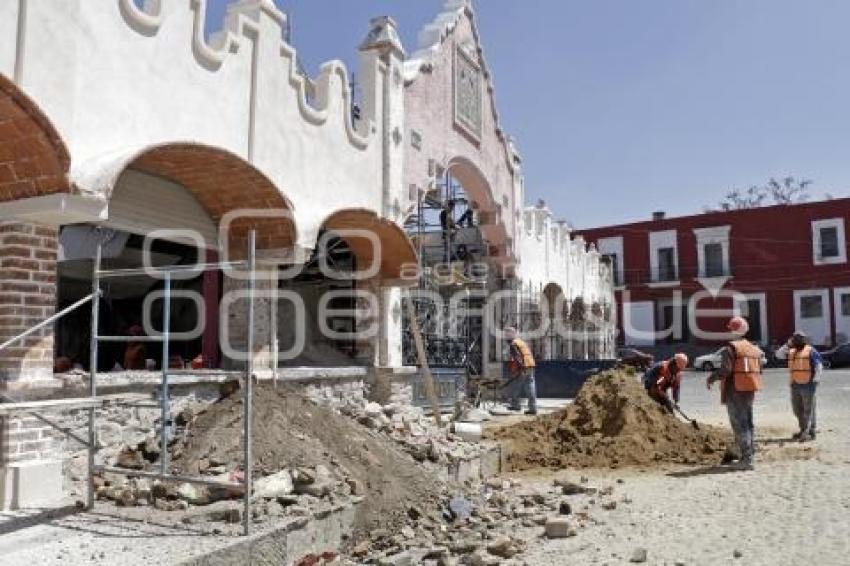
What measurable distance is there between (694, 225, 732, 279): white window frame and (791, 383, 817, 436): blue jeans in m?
28.7

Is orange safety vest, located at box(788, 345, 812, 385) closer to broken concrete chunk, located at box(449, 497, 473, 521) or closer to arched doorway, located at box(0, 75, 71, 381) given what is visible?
broken concrete chunk, located at box(449, 497, 473, 521)

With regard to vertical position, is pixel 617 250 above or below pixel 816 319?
above

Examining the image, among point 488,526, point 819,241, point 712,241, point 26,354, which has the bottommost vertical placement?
point 488,526

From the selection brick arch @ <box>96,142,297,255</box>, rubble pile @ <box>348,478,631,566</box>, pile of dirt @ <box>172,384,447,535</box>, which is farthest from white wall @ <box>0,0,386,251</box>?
rubble pile @ <box>348,478,631,566</box>

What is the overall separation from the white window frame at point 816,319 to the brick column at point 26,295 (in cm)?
3638

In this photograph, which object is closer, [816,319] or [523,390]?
[523,390]

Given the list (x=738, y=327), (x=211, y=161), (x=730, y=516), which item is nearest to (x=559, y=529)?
(x=730, y=516)

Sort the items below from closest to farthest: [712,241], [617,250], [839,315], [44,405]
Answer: [44,405], [839,315], [712,241], [617,250]

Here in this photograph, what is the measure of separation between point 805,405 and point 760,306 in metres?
28.7

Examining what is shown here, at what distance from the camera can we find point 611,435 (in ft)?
35.8

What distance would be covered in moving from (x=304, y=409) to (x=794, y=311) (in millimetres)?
34865

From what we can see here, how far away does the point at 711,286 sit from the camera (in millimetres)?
39344

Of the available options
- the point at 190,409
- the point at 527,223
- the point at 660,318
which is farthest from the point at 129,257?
the point at 660,318

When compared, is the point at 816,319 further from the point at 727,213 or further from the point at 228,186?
the point at 228,186
